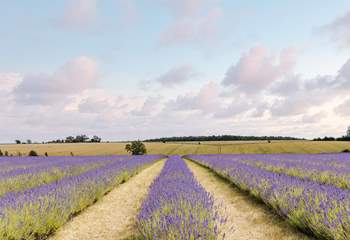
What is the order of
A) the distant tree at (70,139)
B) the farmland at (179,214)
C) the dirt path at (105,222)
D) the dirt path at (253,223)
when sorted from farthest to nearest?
the distant tree at (70,139) < the dirt path at (105,222) < the dirt path at (253,223) < the farmland at (179,214)

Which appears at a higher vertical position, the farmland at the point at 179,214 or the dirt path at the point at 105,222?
the farmland at the point at 179,214

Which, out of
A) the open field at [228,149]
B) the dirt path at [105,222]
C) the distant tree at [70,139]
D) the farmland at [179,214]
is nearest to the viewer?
the farmland at [179,214]

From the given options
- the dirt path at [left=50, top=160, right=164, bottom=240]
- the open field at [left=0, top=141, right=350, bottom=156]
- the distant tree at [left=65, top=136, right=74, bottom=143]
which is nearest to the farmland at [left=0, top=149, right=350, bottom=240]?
the dirt path at [left=50, top=160, right=164, bottom=240]

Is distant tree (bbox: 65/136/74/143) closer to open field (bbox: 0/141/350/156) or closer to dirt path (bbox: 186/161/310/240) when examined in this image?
open field (bbox: 0/141/350/156)

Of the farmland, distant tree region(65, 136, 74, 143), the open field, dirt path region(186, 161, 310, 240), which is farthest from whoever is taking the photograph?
distant tree region(65, 136, 74, 143)

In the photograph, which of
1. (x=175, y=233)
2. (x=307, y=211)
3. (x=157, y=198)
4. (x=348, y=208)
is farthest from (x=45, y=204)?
(x=348, y=208)

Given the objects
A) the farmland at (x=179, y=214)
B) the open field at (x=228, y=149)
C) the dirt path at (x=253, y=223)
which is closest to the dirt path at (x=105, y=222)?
the farmland at (x=179, y=214)

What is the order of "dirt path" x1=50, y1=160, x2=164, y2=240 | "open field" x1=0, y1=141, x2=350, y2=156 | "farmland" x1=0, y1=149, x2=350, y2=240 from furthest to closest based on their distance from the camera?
"open field" x1=0, y1=141, x2=350, y2=156 → "dirt path" x1=50, y1=160, x2=164, y2=240 → "farmland" x1=0, y1=149, x2=350, y2=240

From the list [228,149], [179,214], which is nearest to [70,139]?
[228,149]

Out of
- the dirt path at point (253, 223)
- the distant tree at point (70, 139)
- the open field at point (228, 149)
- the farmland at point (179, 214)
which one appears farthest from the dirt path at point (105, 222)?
the distant tree at point (70, 139)

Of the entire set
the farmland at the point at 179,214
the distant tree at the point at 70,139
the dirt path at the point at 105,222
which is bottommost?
the dirt path at the point at 105,222

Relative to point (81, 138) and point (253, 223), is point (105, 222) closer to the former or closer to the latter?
point (253, 223)

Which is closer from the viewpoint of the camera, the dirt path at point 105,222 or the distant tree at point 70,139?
the dirt path at point 105,222

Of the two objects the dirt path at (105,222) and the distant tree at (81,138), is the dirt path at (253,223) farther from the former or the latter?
the distant tree at (81,138)
